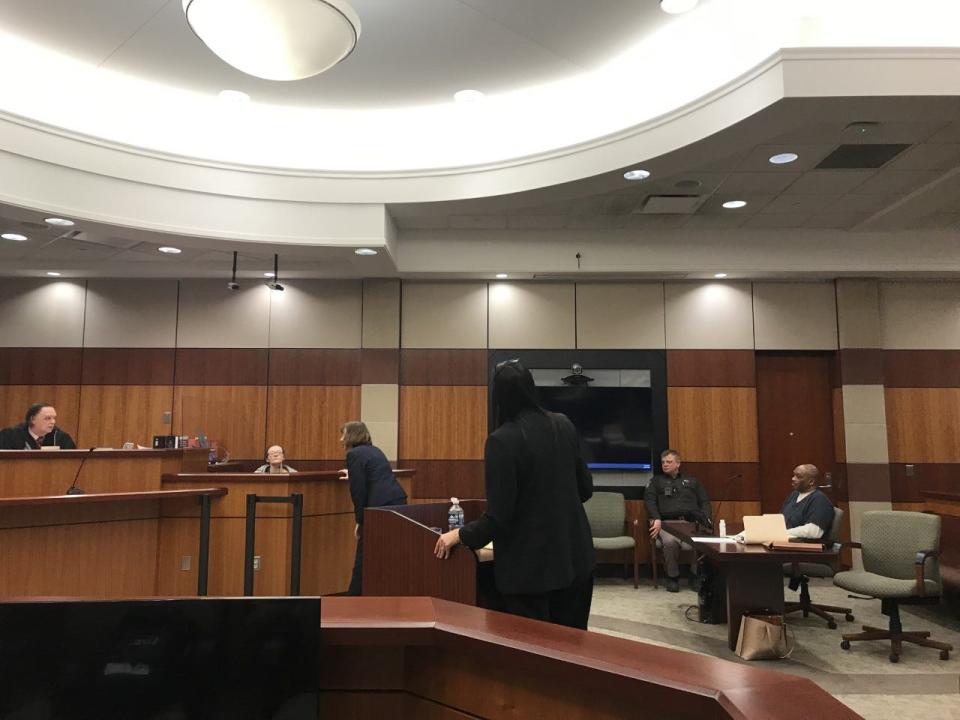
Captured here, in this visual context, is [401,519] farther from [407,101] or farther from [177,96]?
[177,96]

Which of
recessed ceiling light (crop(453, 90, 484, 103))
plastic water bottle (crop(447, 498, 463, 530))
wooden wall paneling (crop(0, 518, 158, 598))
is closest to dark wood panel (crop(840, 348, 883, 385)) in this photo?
recessed ceiling light (crop(453, 90, 484, 103))

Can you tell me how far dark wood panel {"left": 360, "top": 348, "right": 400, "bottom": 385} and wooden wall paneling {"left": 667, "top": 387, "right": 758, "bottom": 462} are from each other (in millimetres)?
3235

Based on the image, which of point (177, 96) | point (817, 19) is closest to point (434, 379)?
point (177, 96)

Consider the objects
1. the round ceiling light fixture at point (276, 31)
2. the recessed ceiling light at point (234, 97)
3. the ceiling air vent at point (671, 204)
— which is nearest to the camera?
the round ceiling light fixture at point (276, 31)

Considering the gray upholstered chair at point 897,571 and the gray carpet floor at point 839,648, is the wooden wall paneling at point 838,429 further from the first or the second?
the gray upholstered chair at point 897,571

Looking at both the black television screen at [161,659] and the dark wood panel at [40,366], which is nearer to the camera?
the black television screen at [161,659]

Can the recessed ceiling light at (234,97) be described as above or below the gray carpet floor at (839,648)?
above

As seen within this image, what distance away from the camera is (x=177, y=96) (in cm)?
620

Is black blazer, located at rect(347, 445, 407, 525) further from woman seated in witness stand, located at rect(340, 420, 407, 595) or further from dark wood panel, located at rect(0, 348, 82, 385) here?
dark wood panel, located at rect(0, 348, 82, 385)

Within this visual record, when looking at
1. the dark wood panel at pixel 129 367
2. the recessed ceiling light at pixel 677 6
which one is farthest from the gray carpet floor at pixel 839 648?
the dark wood panel at pixel 129 367

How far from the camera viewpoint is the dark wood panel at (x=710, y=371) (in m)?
8.04

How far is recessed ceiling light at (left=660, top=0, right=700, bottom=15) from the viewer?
4699mm

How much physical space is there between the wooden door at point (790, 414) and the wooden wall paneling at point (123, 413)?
7.12m

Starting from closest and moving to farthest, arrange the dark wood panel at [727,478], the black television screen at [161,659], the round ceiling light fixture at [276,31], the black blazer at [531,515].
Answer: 1. the black television screen at [161,659]
2. the black blazer at [531,515]
3. the round ceiling light fixture at [276,31]
4. the dark wood panel at [727,478]
